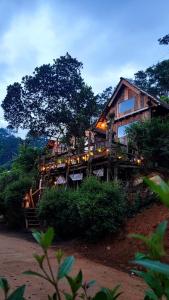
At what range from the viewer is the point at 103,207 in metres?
14.2

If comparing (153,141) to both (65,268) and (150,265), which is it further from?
(150,265)

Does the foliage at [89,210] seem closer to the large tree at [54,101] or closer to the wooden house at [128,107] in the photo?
the wooden house at [128,107]

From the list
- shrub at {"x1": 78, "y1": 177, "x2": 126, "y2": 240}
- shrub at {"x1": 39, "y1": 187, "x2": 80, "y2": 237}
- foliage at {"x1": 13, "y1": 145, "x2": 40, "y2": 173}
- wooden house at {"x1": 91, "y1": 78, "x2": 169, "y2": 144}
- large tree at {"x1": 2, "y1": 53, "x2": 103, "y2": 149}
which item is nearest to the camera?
shrub at {"x1": 78, "y1": 177, "x2": 126, "y2": 240}

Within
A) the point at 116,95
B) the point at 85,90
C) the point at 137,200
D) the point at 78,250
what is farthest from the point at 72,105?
the point at 78,250

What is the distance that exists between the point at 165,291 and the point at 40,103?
126 ft

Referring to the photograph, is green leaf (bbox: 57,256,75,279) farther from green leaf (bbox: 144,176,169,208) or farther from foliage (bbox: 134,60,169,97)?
foliage (bbox: 134,60,169,97)

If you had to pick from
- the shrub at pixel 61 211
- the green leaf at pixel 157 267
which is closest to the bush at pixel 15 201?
the shrub at pixel 61 211

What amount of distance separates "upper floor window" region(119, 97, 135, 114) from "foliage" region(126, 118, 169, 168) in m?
5.86

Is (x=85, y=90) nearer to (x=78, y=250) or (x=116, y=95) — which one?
(x=116, y=95)

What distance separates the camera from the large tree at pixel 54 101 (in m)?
36.8

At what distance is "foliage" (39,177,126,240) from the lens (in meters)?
14.0

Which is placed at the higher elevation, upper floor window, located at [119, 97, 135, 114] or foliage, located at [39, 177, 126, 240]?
upper floor window, located at [119, 97, 135, 114]

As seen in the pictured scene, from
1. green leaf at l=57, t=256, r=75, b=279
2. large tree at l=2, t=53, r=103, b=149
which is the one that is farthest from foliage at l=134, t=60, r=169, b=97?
green leaf at l=57, t=256, r=75, b=279

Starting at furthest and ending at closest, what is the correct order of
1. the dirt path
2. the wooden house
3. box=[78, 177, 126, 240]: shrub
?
the wooden house
box=[78, 177, 126, 240]: shrub
the dirt path
